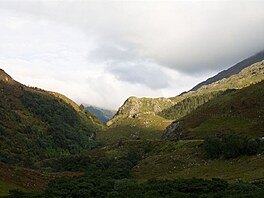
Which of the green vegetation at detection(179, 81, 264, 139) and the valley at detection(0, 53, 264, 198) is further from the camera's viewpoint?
the green vegetation at detection(179, 81, 264, 139)

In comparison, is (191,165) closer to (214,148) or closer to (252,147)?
(214,148)

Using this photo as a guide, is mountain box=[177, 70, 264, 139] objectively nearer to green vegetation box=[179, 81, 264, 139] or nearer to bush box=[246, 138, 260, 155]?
green vegetation box=[179, 81, 264, 139]

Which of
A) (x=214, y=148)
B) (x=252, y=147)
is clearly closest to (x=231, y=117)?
(x=214, y=148)

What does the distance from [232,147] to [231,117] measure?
4953 centimetres

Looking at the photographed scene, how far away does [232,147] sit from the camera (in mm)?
76062

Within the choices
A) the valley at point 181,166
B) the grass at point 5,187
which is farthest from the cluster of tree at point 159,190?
the grass at point 5,187

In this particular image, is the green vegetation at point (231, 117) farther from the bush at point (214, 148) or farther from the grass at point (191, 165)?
the bush at point (214, 148)

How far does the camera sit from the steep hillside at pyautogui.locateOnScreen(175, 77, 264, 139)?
4341 inches

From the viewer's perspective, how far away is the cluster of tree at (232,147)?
73.1m

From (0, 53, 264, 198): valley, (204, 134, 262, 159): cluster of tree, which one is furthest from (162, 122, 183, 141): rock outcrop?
(204, 134, 262, 159): cluster of tree

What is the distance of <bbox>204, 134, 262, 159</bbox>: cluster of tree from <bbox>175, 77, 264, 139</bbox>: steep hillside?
2222 cm

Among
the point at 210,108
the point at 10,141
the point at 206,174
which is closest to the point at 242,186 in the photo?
the point at 206,174

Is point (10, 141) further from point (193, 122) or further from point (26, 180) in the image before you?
point (26, 180)

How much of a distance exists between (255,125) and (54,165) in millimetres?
62076
